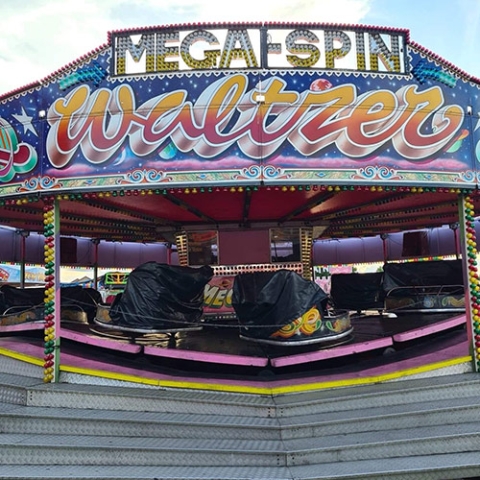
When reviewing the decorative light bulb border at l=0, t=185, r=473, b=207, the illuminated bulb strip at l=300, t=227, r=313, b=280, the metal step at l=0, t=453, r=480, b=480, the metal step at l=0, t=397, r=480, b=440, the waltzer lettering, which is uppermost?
the waltzer lettering

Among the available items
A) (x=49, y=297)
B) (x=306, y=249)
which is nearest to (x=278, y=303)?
(x=49, y=297)

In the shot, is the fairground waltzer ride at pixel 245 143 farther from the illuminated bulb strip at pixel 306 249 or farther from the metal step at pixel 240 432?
the illuminated bulb strip at pixel 306 249

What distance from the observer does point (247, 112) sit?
5.08 meters

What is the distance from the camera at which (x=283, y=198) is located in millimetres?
7477

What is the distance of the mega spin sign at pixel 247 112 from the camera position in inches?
200

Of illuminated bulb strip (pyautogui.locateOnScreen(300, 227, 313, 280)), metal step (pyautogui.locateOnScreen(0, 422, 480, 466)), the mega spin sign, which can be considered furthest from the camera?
illuminated bulb strip (pyautogui.locateOnScreen(300, 227, 313, 280))

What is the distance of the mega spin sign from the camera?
507cm

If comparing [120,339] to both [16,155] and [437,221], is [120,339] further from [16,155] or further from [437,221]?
[437,221]

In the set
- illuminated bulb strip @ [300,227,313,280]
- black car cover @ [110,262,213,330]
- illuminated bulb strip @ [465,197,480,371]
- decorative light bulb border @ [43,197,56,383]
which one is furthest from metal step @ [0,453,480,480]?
illuminated bulb strip @ [300,227,313,280]

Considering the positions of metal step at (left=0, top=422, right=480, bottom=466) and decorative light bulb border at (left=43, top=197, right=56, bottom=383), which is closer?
metal step at (left=0, top=422, right=480, bottom=466)

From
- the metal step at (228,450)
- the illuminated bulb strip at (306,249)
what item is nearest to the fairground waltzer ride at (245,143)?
the metal step at (228,450)

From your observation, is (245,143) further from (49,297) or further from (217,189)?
(49,297)

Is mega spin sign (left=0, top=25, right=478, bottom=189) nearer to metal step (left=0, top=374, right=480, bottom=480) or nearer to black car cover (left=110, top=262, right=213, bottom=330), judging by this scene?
black car cover (left=110, top=262, right=213, bottom=330)

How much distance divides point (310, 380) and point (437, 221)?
302 inches
